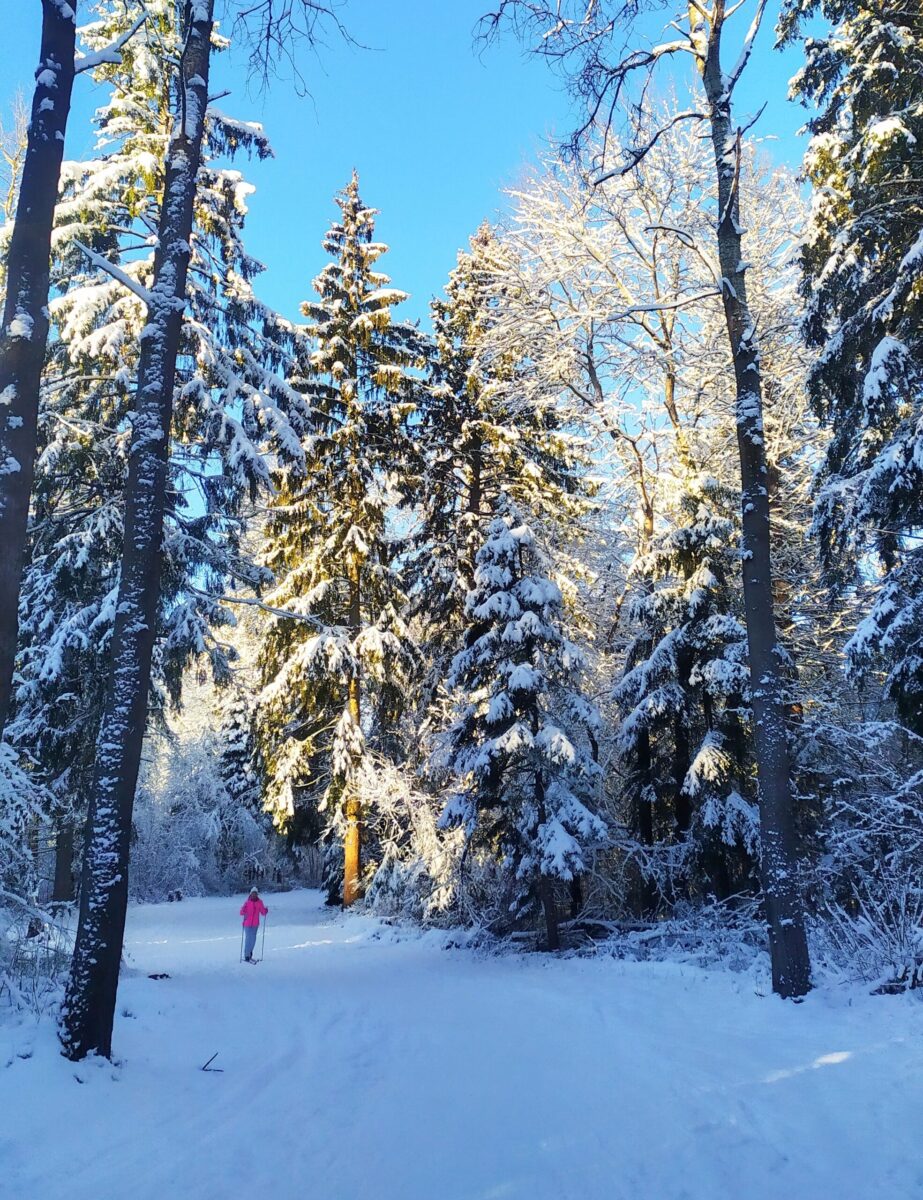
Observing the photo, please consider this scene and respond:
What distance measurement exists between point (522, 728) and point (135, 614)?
292 inches

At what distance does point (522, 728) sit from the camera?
41.3ft

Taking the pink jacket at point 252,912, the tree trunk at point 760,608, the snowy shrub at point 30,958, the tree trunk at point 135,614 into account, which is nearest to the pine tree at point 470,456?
the pink jacket at point 252,912

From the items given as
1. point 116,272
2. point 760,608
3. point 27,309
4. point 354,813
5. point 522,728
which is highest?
point 116,272

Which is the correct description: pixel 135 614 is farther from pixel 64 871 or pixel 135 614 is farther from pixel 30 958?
pixel 64 871

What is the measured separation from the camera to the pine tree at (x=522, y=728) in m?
12.4

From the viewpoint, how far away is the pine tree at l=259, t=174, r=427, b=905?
60.8ft

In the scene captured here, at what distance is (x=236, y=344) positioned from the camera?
13930 millimetres

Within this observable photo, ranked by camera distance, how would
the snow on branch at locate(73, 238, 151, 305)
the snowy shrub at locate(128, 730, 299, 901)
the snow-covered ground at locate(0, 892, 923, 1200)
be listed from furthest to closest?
the snowy shrub at locate(128, 730, 299, 901), the snow on branch at locate(73, 238, 151, 305), the snow-covered ground at locate(0, 892, 923, 1200)

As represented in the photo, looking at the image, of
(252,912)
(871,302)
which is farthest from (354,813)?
(871,302)

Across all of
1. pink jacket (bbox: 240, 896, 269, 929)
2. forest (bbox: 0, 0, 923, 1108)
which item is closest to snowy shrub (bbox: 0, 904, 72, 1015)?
forest (bbox: 0, 0, 923, 1108)

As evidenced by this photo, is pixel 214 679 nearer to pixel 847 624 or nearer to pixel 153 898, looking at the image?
pixel 847 624

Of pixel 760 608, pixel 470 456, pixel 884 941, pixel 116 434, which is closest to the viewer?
pixel 884 941

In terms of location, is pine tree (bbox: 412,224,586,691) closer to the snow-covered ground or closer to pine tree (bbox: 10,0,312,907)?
pine tree (bbox: 10,0,312,907)

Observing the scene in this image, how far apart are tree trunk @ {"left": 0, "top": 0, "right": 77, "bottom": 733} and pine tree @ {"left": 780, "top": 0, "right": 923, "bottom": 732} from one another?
829cm
